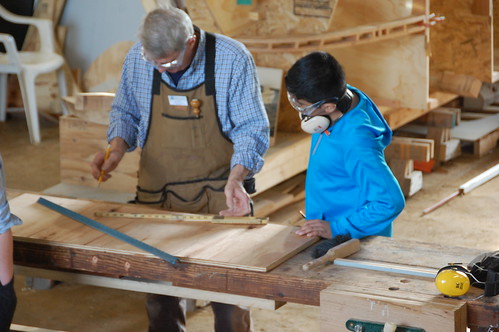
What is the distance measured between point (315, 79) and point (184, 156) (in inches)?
40.1

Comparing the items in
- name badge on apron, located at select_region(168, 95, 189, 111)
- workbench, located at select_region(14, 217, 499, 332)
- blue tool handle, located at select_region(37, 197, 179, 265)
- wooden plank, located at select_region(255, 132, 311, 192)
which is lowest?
wooden plank, located at select_region(255, 132, 311, 192)

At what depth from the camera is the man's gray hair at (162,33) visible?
3.27 meters

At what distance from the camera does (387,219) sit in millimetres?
2977

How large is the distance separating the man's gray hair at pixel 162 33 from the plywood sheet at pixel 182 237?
0.69 meters

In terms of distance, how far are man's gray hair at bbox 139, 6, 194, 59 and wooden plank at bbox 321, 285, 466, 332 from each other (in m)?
1.27

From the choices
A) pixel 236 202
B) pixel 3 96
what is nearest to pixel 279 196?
pixel 236 202

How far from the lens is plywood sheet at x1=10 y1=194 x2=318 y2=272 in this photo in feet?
9.40

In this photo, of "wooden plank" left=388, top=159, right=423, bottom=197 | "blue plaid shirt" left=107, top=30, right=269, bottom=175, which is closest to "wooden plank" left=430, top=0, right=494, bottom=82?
"wooden plank" left=388, top=159, right=423, bottom=197

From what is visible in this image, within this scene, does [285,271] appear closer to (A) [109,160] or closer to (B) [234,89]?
(B) [234,89]

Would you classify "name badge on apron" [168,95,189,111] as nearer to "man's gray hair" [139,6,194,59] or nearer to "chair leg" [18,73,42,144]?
"man's gray hair" [139,6,194,59]

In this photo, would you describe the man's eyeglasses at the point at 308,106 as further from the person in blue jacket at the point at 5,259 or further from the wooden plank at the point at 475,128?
the wooden plank at the point at 475,128

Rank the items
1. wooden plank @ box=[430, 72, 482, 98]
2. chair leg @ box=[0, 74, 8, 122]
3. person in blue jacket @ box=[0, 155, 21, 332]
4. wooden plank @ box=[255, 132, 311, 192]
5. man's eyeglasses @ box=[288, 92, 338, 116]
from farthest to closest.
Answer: chair leg @ box=[0, 74, 8, 122]
wooden plank @ box=[430, 72, 482, 98]
wooden plank @ box=[255, 132, 311, 192]
man's eyeglasses @ box=[288, 92, 338, 116]
person in blue jacket @ box=[0, 155, 21, 332]

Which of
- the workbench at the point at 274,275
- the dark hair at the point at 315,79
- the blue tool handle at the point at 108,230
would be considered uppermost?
the dark hair at the point at 315,79

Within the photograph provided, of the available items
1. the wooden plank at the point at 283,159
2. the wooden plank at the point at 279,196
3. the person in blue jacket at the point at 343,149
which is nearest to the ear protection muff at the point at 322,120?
the person in blue jacket at the point at 343,149
